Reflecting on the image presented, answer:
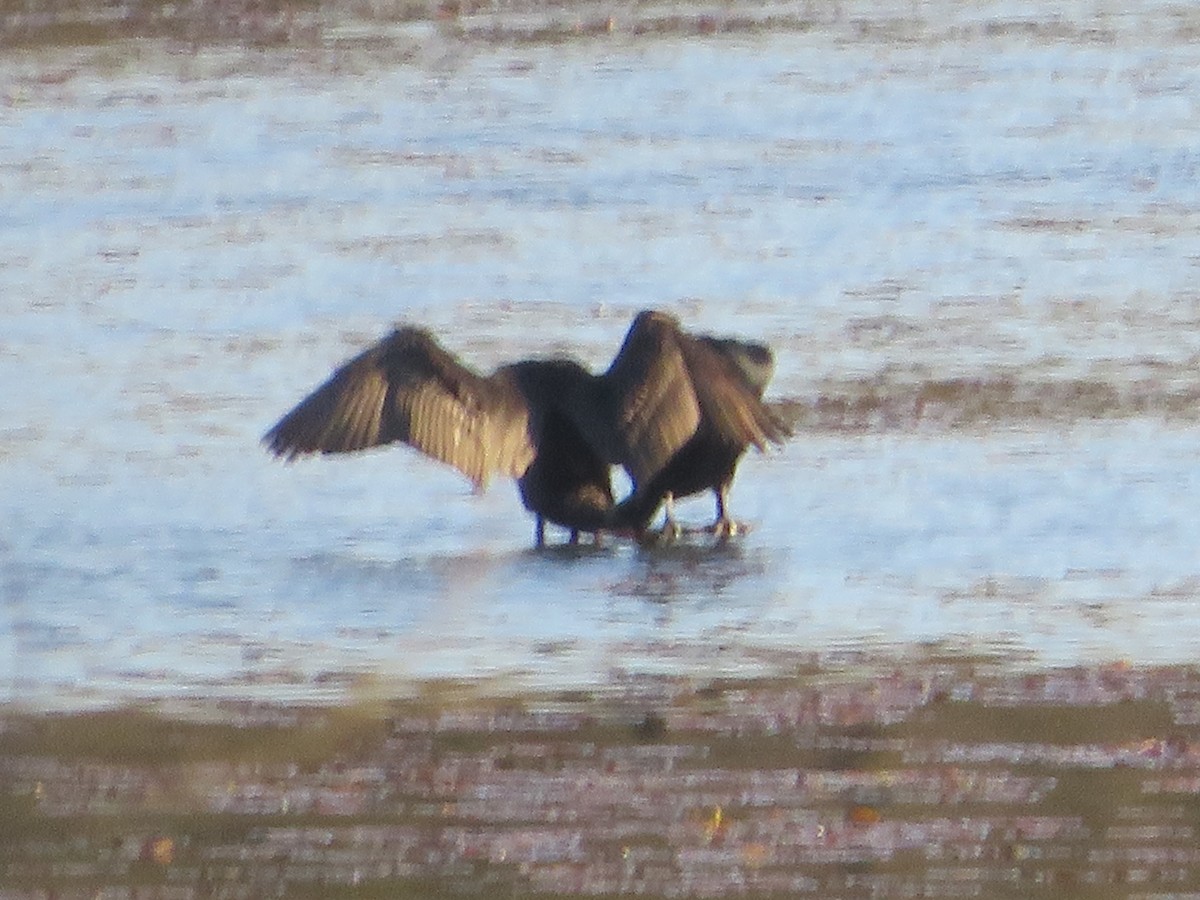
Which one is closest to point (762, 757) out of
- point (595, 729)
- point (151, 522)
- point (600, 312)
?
point (595, 729)

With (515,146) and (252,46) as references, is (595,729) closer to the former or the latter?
(515,146)

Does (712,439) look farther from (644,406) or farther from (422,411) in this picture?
(422,411)

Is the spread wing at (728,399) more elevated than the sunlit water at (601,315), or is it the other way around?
the spread wing at (728,399)

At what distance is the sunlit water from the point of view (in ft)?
25.3

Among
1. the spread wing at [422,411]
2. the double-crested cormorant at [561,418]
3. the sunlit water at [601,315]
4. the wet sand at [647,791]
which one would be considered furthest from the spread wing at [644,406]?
the wet sand at [647,791]

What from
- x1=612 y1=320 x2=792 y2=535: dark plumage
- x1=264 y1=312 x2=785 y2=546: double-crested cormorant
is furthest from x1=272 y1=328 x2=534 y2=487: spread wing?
x1=612 y1=320 x2=792 y2=535: dark plumage

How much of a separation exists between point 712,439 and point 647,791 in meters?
2.47

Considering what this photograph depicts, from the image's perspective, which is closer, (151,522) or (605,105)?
(151,522)

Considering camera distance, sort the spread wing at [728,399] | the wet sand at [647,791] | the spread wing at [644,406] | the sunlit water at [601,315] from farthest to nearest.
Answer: the spread wing at [728,399] < the spread wing at [644,406] < the sunlit water at [601,315] < the wet sand at [647,791]

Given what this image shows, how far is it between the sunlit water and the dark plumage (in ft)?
0.51

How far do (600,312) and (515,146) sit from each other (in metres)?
4.36

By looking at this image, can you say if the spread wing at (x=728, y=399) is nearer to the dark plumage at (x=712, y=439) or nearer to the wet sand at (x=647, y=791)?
the dark plumage at (x=712, y=439)

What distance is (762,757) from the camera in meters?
6.38

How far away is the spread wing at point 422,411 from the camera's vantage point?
27.8 feet
